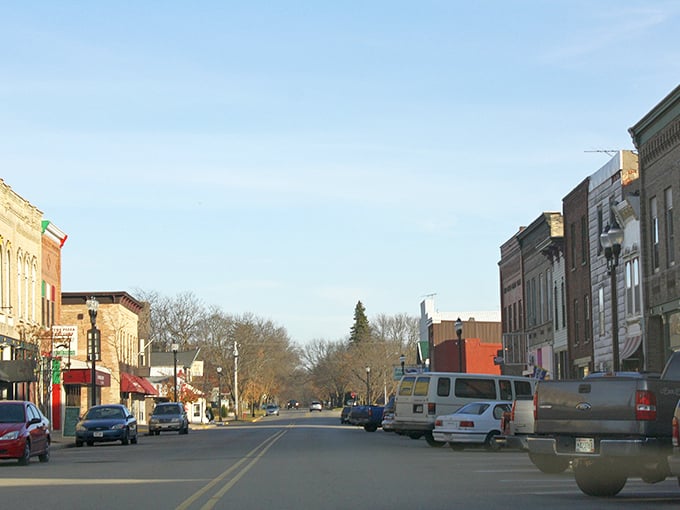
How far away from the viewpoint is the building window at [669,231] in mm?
38188

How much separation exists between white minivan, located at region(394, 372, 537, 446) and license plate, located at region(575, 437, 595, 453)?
19.6m

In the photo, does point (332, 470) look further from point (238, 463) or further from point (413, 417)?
point (413, 417)

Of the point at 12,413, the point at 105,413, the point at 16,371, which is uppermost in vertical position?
the point at 16,371

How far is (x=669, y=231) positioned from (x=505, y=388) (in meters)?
7.61

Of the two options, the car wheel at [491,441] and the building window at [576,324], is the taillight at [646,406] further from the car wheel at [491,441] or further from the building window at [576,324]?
the building window at [576,324]

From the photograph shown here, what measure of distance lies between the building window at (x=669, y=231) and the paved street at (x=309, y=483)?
35.2 ft

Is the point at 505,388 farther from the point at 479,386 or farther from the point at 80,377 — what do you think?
the point at 80,377

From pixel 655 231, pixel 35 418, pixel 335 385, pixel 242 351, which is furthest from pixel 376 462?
pixel 335 385

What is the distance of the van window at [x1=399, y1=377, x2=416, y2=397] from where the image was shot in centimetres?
3741

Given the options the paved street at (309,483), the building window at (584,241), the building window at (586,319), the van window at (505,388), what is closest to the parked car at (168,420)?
the building window at (586,319)

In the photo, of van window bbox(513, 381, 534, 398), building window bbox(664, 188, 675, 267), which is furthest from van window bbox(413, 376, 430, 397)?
building window bbox(664, 188, 675, 267)

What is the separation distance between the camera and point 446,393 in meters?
36.6

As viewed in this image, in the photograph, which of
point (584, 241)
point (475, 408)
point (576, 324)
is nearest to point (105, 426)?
point (475, 408)

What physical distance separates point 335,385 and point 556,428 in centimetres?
16727
